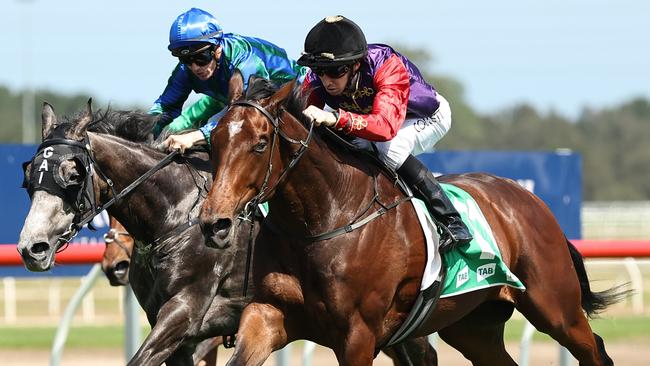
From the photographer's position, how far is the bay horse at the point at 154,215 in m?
4.74

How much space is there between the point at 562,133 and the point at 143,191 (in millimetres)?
57322

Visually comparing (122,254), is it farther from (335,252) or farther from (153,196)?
(335,252)

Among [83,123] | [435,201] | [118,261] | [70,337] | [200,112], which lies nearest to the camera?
[435,201]

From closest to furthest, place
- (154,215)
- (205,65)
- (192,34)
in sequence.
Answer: (154,215)
(192,34)
(205,65)

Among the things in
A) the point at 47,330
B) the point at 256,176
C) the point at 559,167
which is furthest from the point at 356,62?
A: the point at 47,330

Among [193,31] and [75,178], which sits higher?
[193,31]

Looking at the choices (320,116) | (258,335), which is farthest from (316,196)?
(258,335)

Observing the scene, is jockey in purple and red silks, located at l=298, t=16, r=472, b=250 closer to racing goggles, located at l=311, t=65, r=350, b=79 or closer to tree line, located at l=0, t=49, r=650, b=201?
racing goggles, located at l=311, t=65, r=350, b=79

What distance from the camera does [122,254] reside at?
6.01 metres

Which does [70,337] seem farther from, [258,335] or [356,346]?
[356,346]

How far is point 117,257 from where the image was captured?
601 centimetres

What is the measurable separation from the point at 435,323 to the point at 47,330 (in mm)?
8276

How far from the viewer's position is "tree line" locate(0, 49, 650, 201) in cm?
5453

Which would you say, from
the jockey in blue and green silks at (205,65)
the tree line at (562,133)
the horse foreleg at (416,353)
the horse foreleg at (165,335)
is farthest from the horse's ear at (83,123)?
the tree line at (562,133)
